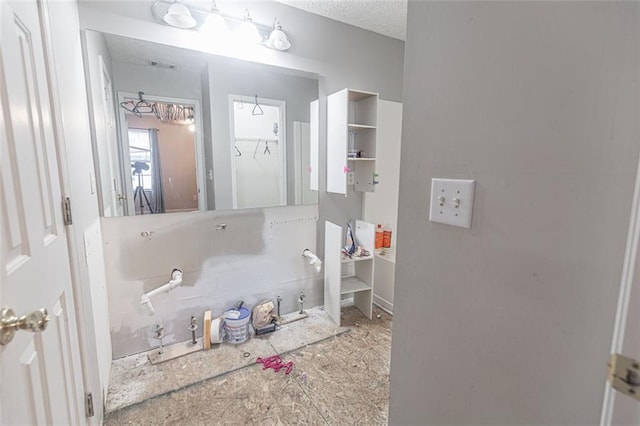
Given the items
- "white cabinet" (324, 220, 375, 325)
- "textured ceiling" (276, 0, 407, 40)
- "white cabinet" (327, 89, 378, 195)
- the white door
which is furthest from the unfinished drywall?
"textured ceiling" (276, 0, 407, 40)

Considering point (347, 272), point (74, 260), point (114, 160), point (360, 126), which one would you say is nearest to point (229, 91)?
point (114, 160)

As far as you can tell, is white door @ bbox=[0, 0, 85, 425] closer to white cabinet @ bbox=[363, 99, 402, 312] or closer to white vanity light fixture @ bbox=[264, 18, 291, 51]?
white vanity light fixture @ bbox=[264, 18, 291, 51]

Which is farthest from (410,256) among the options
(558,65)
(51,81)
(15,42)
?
(51,81)

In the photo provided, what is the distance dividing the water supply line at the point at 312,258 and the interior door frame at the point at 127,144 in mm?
927

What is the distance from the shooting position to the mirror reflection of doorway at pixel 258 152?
7.34 feet

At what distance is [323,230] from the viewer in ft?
8.71

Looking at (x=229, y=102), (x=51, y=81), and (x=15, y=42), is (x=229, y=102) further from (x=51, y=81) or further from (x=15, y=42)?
(x=15, y=42)

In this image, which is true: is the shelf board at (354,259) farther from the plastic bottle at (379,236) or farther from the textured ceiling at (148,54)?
the textured ceiling at (148,54)

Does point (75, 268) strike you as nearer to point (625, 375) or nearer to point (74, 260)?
point (74, 260)

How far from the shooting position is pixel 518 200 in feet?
2.04

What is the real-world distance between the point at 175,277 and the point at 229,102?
4.32 ft

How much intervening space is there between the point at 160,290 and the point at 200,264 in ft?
1.01

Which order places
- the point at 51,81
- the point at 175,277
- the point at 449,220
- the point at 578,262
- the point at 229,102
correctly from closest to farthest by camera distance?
the point at 578,262 < the point at 449,220 < the point at 51,81 < the point at 175,277 < the point at 229,102

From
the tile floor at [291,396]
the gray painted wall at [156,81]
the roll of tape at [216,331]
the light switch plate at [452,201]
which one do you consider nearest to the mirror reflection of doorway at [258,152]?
the gray painted wall at [156,81]
